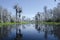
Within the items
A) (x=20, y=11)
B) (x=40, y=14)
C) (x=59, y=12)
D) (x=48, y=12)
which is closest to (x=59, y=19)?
(x=59, y=12)

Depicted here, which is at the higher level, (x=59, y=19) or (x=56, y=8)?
(x=56, y=8)

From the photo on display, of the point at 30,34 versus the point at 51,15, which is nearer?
the point at 30,34

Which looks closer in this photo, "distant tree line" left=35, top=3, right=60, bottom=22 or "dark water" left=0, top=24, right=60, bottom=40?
"dark water" left=0, top=24, right=60, bottom=40

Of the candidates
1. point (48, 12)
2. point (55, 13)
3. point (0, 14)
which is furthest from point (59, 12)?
point (0, 14)

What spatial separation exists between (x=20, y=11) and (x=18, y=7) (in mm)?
3277

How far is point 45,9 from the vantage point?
131375mm

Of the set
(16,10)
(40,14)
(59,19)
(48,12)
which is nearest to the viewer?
(59,19)

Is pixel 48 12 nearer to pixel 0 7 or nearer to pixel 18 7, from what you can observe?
pixel 18 7

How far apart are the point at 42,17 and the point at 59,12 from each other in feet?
177

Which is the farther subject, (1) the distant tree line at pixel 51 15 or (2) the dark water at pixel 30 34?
(1) the distant tree line at pixel 51 15

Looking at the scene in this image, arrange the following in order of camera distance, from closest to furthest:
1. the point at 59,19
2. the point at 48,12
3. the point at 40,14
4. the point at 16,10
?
1. the point at 59,19
2. the point at 16,10
3. the point at 48,12
4. the point at 40,14

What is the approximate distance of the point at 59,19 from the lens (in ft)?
304

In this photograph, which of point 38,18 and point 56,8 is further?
point 38,18

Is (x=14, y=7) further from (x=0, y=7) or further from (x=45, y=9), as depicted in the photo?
(x=45, y=9)
